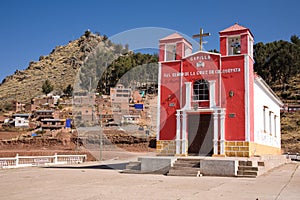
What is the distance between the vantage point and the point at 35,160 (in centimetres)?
2075

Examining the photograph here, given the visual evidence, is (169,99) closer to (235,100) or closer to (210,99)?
(210,99)

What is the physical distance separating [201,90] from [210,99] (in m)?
0.82

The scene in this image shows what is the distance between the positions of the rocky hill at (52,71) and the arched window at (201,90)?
93080mm

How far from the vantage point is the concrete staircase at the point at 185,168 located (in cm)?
1391

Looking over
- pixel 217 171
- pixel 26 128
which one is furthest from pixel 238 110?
pixel 26 128

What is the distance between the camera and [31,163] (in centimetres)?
→ 2045

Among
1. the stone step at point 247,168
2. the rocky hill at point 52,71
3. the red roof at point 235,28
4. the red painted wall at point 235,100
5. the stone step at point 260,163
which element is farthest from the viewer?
the rocky hill at point 52,71

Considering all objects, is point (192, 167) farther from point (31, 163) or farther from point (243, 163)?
point (31, 163)

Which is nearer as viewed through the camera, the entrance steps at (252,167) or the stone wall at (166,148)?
the entrance steps at (252,167)

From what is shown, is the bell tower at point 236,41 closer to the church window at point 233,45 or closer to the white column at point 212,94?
the church window at point 233,45

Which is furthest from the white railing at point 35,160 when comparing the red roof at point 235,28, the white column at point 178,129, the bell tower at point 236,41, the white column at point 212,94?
the red roof at point 235,28

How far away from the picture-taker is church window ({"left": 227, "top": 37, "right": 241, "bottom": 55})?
17.0 m

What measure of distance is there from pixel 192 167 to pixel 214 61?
5778mm

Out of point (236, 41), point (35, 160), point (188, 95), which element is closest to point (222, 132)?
point (188, 95)
